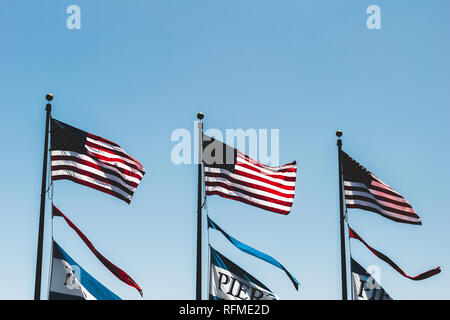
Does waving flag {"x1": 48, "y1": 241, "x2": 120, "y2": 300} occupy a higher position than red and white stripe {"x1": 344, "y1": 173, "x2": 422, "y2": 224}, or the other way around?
red and white stripe {"x1": 344, "y1": 173, "x2": 422, "y2": 224}

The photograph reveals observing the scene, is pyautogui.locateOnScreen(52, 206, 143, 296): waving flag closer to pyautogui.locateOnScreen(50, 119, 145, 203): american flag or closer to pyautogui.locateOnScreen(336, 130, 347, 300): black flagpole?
pyautogui.locateOnScreen(50, 119, 145, 203): american flag

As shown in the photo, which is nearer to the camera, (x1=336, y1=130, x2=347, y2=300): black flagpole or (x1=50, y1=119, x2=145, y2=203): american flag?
(x1=50, y1=119, x2=145, y2=203): american flag

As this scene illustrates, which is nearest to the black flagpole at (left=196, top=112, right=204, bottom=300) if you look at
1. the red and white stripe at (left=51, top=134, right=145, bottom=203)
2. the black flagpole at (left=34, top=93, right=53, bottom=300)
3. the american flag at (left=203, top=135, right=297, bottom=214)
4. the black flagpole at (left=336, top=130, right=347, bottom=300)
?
the american flag at (left=203, top=135, right=297, bottom=214)

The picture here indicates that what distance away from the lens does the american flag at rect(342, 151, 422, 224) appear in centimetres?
2006

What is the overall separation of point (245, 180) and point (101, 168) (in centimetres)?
442

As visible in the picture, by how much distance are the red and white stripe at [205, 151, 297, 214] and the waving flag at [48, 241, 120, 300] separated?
4.44m

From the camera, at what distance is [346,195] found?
20.6 meters

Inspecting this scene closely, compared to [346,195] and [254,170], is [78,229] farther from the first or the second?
[346,195]

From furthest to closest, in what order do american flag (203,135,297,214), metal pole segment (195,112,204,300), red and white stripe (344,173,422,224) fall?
red and white stripe (344,173,422,224), american flag (203,135,297,214), metal pole segment (195,112,204,300)
